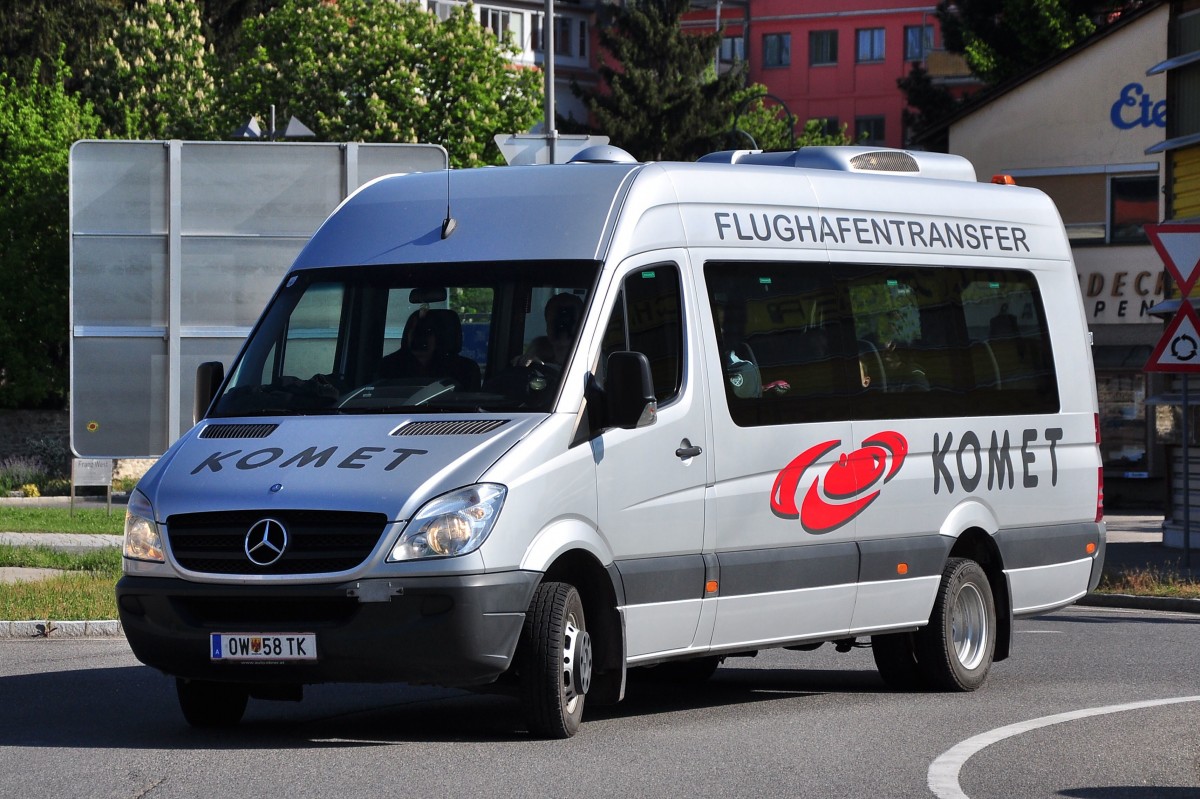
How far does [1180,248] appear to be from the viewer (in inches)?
747

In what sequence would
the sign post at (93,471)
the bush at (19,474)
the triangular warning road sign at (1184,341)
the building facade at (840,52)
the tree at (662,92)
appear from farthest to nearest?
the building facade at (840,52), the tree at (662,92), the bush at (19,474), the sign post at (93,471), the triangular warning road sign at (1184,341)

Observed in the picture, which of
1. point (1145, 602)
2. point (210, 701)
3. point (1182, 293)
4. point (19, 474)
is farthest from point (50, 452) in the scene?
point (210, 701)

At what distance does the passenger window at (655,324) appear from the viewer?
10.0m

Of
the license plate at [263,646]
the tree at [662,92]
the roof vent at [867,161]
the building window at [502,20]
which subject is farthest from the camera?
the building window at [502,20]

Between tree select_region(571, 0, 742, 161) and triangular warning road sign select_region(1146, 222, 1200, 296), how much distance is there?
52.7 meters

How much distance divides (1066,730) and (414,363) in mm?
3428

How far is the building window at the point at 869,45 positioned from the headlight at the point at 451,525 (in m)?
95.2

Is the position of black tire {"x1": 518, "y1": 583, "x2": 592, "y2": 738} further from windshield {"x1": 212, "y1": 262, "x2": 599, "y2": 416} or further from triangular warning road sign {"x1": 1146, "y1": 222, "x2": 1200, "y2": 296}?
triangular warning road sign {"x1": 1146, "y1": 222, "x2": 1200, "y2": 296}

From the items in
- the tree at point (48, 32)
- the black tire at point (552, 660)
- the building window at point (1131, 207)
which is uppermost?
the tree at point (48, 32)

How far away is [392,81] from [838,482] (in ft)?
147

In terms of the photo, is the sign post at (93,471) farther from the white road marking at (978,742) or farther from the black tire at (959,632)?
the white road marking at (978,742)

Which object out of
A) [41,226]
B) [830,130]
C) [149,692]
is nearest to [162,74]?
[41,226]

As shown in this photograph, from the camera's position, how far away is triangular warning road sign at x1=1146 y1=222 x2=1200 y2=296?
18.9 m

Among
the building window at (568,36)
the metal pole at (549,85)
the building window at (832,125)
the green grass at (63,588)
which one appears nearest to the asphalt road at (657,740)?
the green grass at (63,588)
